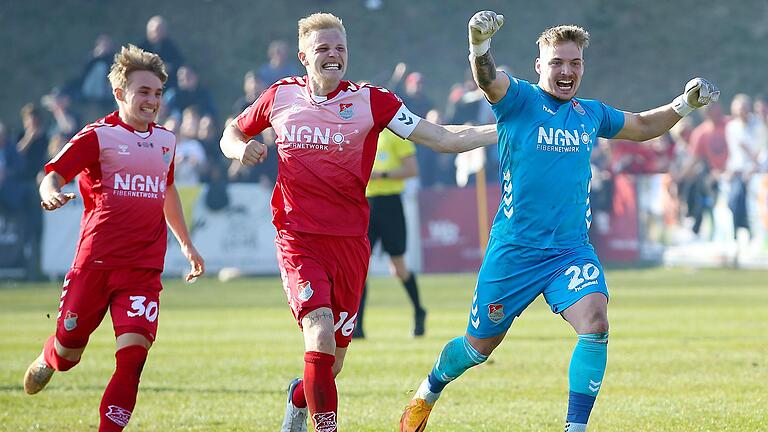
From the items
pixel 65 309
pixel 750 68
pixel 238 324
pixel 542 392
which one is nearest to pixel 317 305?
pixel 65 309

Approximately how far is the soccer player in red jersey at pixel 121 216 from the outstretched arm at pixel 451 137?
4.96ft

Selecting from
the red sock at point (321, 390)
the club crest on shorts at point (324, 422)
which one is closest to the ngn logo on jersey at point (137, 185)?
the red sock at point (321, 390)

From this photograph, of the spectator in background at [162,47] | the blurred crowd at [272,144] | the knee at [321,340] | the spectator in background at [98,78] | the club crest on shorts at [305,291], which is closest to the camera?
the knee at [321,340]

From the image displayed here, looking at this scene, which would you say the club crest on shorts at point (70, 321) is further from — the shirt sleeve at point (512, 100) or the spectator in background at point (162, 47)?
the spectator in background at point (162, 47)

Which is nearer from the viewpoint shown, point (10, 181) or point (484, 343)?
point (484, 343)

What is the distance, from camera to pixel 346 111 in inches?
300

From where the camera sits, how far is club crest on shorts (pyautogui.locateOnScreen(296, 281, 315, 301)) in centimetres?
735

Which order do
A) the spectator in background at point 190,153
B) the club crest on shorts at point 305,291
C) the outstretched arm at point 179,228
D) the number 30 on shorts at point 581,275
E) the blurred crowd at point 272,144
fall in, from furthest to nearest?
the spectator in background at point 190,153, the blurred crowd at point 272,144, the outstretched arm at point 179,228, the number 30 on shorts at point 581,275, the club crest on shorts at point 305,291

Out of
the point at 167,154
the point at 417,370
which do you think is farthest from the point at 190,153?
the point at 167,154

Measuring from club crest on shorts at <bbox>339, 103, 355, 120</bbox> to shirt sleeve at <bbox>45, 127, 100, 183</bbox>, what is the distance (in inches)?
54.6

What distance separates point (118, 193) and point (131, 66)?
2.33 ft

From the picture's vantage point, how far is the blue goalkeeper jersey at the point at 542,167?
25.1ft

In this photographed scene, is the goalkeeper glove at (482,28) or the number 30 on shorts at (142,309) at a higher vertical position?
the goalkeeper glove at (482,28)

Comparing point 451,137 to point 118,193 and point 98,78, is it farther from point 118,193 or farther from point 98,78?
point 98,78
